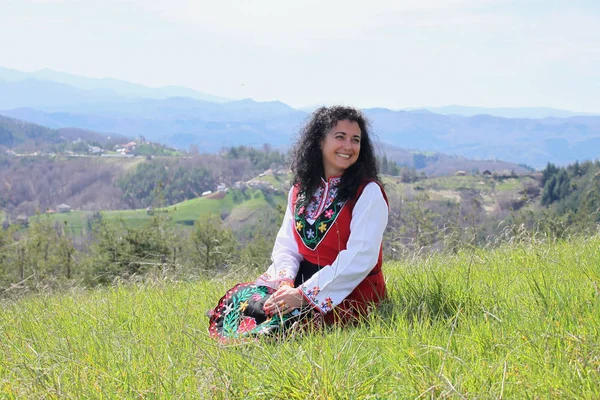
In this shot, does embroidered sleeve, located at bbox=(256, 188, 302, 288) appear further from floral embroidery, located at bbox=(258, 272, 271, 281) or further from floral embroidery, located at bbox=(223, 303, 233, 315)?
floral embroidery, located at bbox=(223, 303, 233, 315)

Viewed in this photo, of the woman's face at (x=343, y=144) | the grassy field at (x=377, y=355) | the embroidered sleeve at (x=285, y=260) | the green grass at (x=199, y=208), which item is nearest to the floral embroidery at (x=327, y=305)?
the grassy field at (x=377, y=355)

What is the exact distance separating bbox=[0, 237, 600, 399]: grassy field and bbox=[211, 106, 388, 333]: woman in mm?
258

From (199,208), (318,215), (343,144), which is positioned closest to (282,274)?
(318,215)

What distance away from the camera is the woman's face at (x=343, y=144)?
3656mm

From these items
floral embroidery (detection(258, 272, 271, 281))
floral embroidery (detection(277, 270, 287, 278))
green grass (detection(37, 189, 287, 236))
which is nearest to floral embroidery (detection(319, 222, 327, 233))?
floral embroidery (detection(277, 270, 287, 278))

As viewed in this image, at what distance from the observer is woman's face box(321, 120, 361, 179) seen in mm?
3656

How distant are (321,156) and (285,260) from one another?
30.9 inches

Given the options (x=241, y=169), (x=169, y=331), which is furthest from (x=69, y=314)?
(x=241, y=169)

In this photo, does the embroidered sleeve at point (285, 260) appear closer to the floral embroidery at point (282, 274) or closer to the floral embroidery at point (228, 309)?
the floral embroidery at point (282, 274)

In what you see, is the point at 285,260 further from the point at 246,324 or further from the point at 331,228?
the point at 246,324

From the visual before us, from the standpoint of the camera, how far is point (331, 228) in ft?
11.6

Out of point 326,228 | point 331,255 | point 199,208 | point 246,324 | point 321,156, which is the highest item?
point 321,156

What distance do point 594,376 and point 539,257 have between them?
211cm

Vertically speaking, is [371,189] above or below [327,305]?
above
